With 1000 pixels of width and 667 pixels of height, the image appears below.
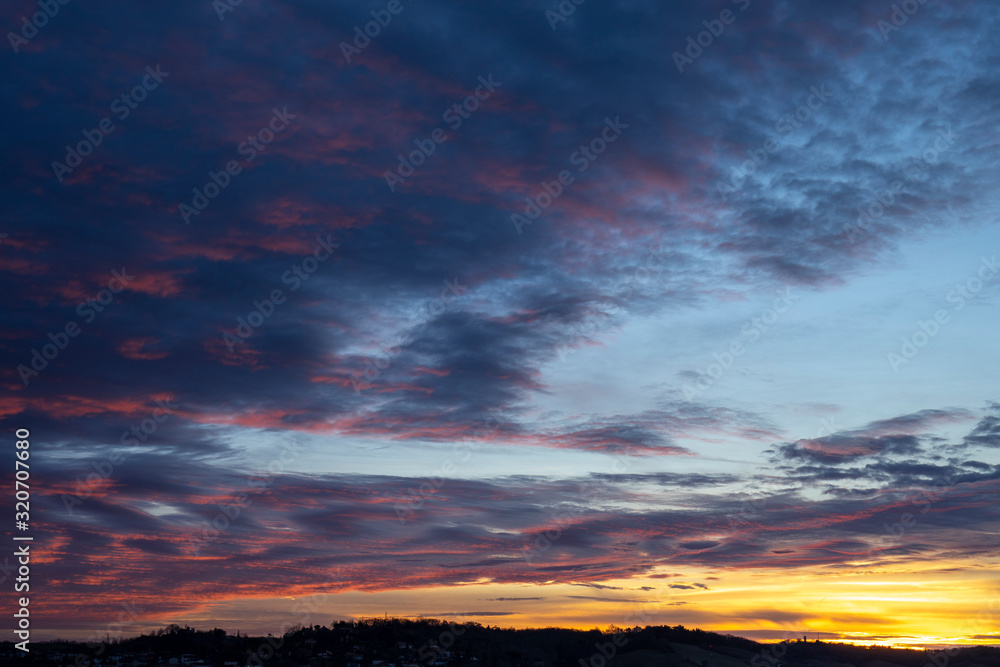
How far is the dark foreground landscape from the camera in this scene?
120m

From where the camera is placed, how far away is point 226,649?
129000 millimetres

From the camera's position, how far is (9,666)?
98.9m

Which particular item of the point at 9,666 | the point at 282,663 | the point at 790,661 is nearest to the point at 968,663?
the point at 790,661

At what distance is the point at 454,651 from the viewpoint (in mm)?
146125

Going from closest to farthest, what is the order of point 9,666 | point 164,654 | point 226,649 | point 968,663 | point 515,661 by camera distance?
point 9,666, point 164,654, point 226,649, point 515,661, point 968,663

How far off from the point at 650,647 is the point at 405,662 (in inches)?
2581

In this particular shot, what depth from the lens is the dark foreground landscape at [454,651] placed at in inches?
4732

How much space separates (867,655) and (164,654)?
166858 millimetres

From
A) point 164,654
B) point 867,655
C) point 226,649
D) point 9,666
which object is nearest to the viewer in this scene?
point 9,666

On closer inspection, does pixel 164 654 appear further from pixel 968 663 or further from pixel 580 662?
pixel 968 663

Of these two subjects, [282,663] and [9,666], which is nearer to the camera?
[9,666]

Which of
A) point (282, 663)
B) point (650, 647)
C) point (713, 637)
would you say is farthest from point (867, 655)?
point (282, 663)

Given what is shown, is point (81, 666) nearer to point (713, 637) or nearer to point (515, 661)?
point (515, 661)

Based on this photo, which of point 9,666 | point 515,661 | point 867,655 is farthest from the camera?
point 867,655
